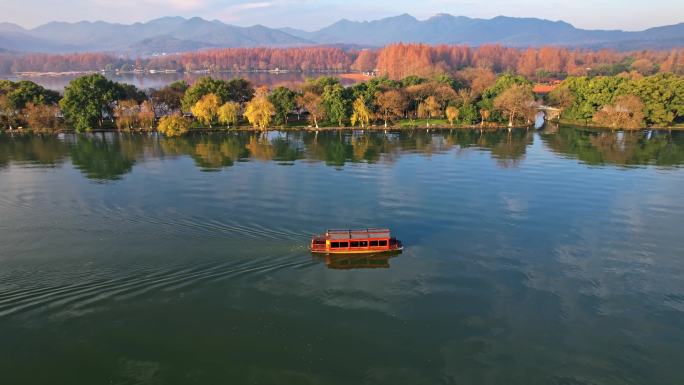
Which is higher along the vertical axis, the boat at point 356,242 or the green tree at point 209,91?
the green tree at point 209,91

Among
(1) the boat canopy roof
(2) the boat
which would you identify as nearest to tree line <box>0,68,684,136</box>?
(1) the boat canopy roof

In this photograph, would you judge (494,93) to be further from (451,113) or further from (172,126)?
(172,126)

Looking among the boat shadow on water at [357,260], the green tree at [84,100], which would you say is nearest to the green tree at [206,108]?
the green tree at [84,100]

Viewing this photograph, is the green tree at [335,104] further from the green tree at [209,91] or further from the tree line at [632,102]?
the tree line at [632,102]

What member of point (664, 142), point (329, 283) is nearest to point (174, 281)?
point (329, 283)

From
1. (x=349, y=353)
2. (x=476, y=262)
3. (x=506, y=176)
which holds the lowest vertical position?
(x=349, y=353)

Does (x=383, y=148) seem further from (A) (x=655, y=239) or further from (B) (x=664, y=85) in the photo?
(B) (x=664, y=85)
